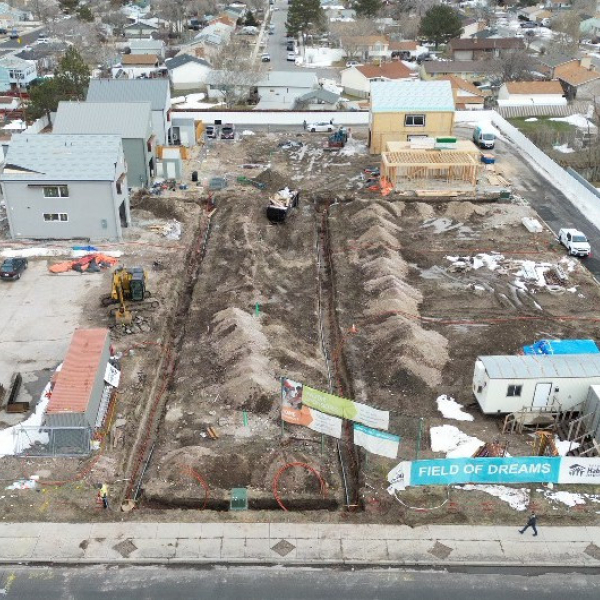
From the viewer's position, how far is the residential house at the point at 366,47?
4013 inches

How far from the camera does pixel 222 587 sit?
1917cm

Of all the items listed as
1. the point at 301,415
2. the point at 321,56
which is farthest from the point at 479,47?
the point at 301,415

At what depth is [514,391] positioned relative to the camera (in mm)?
25344

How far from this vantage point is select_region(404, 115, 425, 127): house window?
5409 centimetres

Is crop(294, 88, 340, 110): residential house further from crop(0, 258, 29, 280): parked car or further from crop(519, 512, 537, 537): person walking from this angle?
crop(519, 512, 537, 537): person walking

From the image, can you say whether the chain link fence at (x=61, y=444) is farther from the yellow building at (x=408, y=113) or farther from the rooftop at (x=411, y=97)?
the rooftop at (x=411, y=97)

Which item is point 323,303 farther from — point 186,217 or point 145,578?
point 145,578

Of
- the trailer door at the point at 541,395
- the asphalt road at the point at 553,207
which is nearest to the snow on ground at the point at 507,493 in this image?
the trailer door at the point at 541,395

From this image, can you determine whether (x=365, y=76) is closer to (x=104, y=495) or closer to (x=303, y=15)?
(x=303, y=15)

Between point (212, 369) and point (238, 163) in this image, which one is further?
point (238, 163)

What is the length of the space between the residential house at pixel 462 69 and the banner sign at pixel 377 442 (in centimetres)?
7384

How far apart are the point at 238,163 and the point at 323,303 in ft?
73.3

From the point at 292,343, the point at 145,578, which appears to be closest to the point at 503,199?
the point at 292,343

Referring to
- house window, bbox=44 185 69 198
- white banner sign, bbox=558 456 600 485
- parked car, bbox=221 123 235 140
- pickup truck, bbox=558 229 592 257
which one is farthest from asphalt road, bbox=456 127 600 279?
house window, bbox=44 185 69 198
